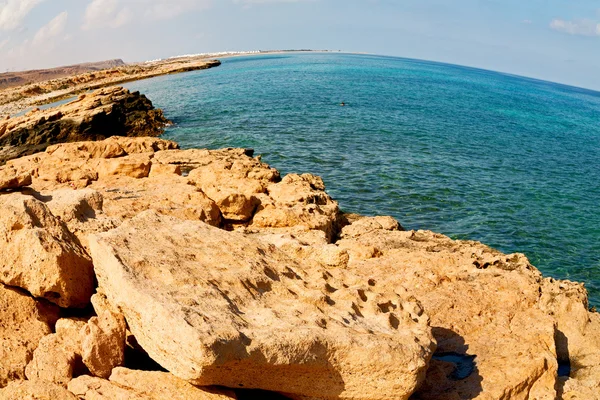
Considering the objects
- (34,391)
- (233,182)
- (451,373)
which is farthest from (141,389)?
(233,182)

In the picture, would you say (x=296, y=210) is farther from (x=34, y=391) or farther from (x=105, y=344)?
(x=34, y=391)

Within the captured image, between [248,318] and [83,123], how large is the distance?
32.6 meters

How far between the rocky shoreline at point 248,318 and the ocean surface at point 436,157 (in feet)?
27.7

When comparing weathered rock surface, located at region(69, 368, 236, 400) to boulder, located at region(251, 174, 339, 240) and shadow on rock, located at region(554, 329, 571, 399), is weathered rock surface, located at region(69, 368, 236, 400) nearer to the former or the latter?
shadow on rock, located at region(554, 329, 571, 399)

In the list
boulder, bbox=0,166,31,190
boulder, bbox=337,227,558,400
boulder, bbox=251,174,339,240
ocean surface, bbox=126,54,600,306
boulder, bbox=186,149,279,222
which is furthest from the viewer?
ocean surface, bbox=126,54,600,306

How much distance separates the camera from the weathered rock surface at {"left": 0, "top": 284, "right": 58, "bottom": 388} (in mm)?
6816

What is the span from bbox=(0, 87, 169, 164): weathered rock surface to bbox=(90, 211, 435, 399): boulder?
92.0ft

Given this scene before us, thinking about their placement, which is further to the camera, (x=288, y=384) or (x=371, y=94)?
(x=371, y=94)

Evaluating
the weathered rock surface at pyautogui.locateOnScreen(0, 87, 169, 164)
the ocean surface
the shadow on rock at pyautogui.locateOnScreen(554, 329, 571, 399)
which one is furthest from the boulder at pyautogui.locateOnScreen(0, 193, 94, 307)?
the weathered rock surface at pyautogui.locateOnScreen(0, 87, 169, 164)

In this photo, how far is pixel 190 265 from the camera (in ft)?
23.6

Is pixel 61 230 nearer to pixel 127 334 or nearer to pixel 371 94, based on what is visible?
pixel 127 334

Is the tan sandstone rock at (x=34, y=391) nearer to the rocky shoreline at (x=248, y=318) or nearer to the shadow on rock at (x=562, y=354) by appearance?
the rocky shoreline at (x=248, y=318)

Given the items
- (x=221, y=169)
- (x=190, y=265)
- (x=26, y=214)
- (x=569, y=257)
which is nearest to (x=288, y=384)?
(x=190, y=265)

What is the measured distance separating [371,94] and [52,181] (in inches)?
2279
